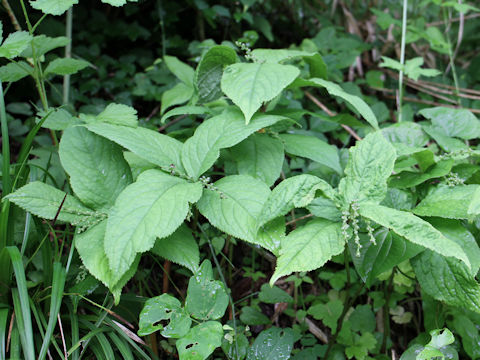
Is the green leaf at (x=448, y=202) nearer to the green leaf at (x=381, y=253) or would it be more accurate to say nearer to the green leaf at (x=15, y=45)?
the green leaf at (x=381, y=253)

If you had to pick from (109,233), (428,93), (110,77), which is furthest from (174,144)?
(428,93)

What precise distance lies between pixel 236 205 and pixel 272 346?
0.48 meters

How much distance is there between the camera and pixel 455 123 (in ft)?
5.36

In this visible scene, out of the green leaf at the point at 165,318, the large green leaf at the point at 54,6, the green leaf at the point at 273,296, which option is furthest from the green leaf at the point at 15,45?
the green leaf at the point at 273,296

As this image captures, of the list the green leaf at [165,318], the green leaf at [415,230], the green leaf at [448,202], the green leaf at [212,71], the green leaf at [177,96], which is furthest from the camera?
the green leaf at [177,96]

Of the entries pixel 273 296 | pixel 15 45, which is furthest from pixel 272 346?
pixel 15 45

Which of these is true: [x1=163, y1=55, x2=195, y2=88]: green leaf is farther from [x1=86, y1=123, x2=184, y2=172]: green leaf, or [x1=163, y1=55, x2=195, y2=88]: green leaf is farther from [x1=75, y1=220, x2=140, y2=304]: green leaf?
[x1=75, y1=220, x2=140, y2=304]: green leaf

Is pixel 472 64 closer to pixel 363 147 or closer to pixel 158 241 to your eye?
pixel 363 147

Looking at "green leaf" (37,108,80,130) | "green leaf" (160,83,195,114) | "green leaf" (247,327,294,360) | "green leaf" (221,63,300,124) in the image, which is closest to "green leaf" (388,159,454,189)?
"green leaf" (221,63,300,124)

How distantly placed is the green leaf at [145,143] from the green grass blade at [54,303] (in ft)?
1.33

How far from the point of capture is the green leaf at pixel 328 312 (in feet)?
5.00

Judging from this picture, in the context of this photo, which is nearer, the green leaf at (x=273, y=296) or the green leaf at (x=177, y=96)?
the green leaf at (x=273, y=296)

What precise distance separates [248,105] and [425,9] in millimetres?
2855

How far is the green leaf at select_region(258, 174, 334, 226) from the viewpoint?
1.05 meters
